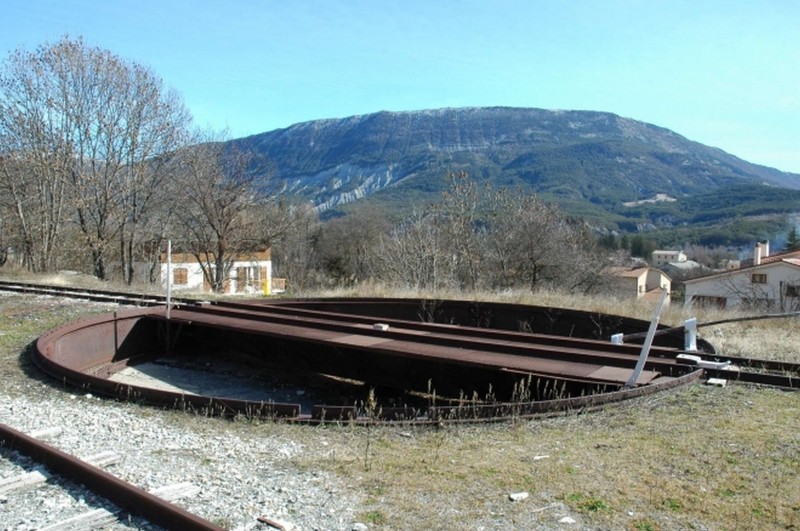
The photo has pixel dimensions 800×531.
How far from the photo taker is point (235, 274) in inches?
1734

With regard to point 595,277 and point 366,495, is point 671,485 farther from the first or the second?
point 595,277

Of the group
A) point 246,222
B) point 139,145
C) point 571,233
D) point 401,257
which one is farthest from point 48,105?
point 571,233

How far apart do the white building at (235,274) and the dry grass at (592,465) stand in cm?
2892

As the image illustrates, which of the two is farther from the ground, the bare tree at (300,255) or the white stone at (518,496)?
the bare tree at (300,255)

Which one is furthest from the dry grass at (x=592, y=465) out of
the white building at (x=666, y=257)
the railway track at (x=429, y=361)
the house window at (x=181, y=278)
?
the white building at (x=666, y=257)

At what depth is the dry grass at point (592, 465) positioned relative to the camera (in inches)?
161

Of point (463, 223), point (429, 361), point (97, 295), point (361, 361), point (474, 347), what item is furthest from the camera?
point (463, 223)

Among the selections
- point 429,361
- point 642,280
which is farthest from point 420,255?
point 642,280

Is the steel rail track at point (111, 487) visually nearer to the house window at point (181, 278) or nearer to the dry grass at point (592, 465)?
the dry grass at point (592, 465)

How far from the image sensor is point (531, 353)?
361 inches

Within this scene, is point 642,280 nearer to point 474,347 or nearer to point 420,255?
point 420,255

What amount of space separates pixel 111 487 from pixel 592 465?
3380 mm

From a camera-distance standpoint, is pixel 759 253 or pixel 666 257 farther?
pixel 666 257

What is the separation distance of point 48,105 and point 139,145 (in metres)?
4.11
